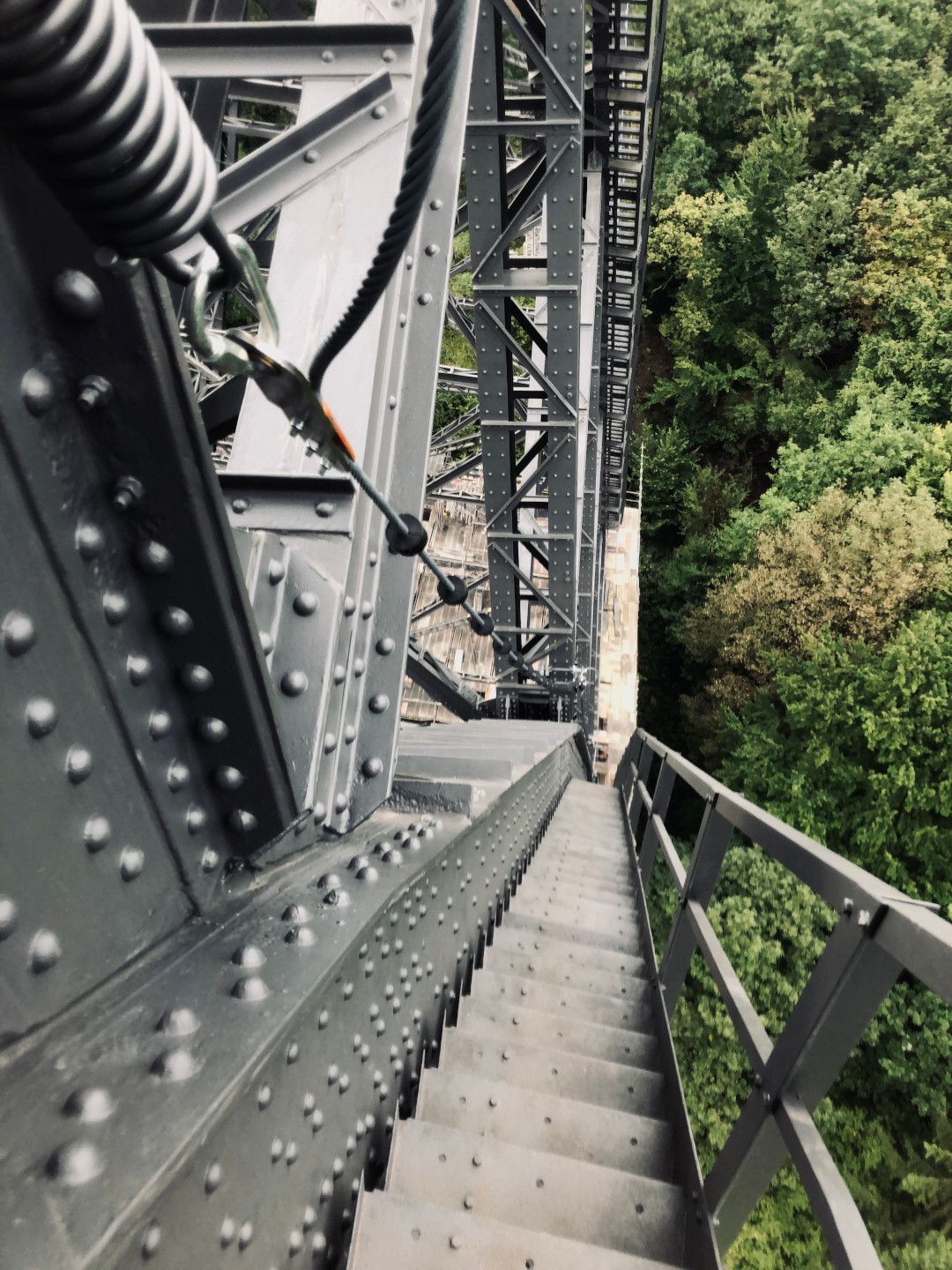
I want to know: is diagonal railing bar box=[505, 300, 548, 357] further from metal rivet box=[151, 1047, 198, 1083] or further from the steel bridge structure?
metal rivet box=[151, 1047, 198, 1083]

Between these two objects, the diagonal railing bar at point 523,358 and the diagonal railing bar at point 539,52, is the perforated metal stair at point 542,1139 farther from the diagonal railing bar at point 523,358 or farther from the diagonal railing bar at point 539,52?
the diagonal railing bar at point 539,52

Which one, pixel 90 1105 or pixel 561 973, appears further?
pixel 561 973

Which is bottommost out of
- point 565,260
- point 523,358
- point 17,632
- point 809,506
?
point 17,632

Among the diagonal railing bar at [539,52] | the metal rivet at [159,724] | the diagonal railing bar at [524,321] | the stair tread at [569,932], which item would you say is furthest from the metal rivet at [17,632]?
the diagonal railing bar at [524,321]

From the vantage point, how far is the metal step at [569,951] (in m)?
3.25

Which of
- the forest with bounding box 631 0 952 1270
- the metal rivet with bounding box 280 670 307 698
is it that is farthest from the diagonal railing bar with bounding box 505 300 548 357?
the forest with bounding box 631 0 952 1270

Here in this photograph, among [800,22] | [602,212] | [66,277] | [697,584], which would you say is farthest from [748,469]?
[66,277]

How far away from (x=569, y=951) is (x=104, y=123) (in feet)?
11.1

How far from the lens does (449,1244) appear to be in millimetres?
1539

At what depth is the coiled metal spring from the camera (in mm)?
516

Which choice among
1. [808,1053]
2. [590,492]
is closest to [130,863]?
[808,1053]

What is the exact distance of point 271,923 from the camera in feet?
3.97

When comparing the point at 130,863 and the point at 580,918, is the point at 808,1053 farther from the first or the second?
the point at 580,918

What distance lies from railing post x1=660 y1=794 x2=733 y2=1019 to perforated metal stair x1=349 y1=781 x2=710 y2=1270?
0.63ft
